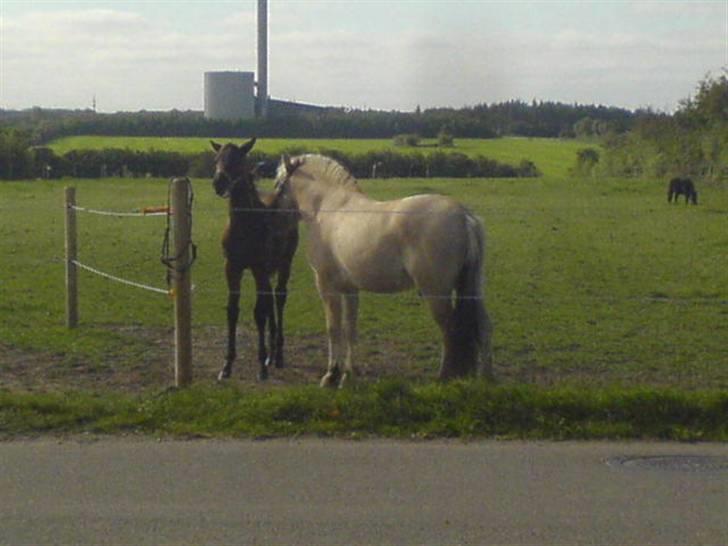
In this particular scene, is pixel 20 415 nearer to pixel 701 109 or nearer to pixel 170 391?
pixel 170 391

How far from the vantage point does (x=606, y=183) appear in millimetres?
31109

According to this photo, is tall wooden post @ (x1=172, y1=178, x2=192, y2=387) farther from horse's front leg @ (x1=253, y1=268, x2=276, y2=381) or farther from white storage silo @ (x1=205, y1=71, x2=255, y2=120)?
white storage silo @ (x1=205, y1=71, x2=255, y2=120)

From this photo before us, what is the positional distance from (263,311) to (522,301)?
5.17m

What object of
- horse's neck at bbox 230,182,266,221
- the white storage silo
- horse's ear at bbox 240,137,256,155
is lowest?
horse's neck at bbox 230,182,266,221

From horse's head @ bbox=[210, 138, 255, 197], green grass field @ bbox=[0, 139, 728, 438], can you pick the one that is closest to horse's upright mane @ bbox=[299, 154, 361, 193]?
horse's head @ bbox=[210, 138, 255, 197]

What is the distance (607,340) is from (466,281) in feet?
10.5

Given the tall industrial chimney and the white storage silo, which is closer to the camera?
the white storage silo

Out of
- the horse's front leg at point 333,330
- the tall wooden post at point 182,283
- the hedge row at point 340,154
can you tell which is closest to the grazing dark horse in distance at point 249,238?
A: the horse's front leg at point 333,330

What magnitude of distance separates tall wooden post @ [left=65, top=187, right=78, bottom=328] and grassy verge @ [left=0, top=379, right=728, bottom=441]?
4.39m

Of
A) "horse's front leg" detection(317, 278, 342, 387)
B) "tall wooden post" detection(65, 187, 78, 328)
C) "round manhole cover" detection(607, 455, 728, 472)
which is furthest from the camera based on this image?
"tall wooden post" detection(65, 187, 78, 328)

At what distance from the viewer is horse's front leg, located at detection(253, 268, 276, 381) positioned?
935cm

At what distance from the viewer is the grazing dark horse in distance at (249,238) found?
931 centimetres

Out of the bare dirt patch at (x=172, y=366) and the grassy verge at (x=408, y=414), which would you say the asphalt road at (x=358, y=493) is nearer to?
the grassy verge at (x=408, y=414)

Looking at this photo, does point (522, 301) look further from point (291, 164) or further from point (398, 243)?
point (398, 243)
